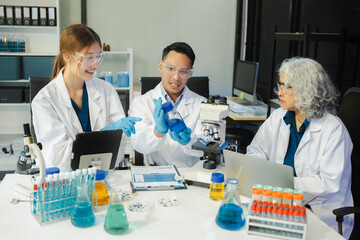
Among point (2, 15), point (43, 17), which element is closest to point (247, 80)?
point (43, 17)

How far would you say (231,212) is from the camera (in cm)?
142

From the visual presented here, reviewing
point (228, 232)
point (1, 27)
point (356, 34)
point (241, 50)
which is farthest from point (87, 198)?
point (241, 50)

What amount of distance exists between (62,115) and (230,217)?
1.04m

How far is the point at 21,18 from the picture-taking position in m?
4.07

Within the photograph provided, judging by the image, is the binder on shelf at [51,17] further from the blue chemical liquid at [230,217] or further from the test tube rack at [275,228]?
the test tube rack at [275,228]

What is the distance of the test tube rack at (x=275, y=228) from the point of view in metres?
1.32

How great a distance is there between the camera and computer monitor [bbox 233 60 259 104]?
4.00 metres

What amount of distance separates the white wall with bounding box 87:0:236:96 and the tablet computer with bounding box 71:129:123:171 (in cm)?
300

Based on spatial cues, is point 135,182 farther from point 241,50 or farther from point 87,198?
point 241,50

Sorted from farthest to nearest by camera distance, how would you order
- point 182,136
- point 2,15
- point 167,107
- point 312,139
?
point 2,15
point 312,139
point 182,136
point 167,107

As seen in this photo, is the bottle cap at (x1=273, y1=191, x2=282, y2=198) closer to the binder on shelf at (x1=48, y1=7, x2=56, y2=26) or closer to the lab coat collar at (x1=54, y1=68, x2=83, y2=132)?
the lab coat collar at (x1=54, y1=68, x2=83, y2=132)

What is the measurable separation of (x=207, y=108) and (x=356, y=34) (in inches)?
70.8

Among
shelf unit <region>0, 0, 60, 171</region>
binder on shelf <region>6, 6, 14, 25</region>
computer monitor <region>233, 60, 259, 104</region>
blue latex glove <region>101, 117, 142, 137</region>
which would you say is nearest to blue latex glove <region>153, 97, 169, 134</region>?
blue latex glove <region>101, 117, 142, 137</region>

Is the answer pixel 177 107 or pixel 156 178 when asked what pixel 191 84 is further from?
pixel 156 178
